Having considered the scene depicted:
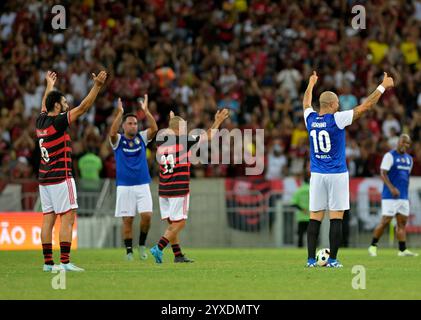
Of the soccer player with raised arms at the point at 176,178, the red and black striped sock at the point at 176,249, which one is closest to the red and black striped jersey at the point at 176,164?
the soccer player with raised arms at the point at 176,178

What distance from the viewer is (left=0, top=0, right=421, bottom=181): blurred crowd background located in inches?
1196

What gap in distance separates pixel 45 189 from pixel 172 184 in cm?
329

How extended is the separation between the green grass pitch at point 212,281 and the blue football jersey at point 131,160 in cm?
231

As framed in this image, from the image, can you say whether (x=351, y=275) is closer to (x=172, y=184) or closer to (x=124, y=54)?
(x=172, y=184)

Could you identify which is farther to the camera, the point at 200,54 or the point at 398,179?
the point at 200,54

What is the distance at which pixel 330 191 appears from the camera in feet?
54.6

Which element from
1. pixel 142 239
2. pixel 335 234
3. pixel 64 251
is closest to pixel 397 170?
pixel 142 239

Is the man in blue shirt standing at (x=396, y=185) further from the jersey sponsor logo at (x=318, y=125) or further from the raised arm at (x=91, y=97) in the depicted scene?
the raised arm at (x=91, y=97)

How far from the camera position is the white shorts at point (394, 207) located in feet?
76.8

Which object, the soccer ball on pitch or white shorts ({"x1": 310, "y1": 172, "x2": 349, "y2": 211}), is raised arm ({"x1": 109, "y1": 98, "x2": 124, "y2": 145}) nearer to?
white shorts ({"x1": 310, "y1": 172, "x2": 349, "y2": 211})

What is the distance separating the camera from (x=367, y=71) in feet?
109
